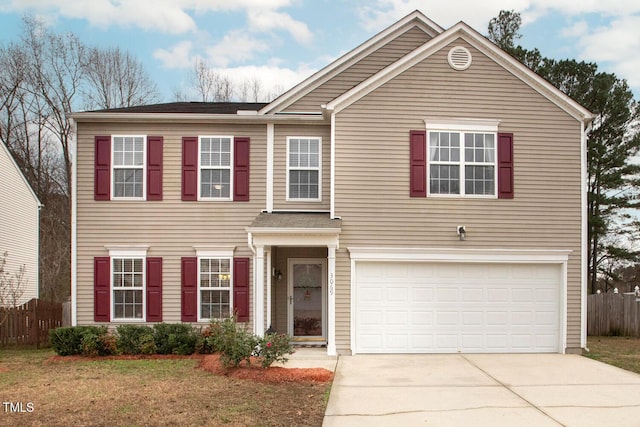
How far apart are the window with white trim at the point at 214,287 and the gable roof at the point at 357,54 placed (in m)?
4.08

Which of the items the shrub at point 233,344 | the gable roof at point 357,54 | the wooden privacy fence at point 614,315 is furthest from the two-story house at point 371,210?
the wooden privacy fence at point 614,315

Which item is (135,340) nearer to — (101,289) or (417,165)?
(101,289)

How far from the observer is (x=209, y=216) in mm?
14219

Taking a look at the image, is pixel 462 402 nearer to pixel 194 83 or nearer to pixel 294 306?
pixel 294 306

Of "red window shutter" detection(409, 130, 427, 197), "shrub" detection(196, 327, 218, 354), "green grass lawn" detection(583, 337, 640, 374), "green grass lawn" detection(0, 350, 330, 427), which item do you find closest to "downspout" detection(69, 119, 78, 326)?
"green grass lawn" detection(0, 350, 330, 427)

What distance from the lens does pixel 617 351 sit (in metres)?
14.6

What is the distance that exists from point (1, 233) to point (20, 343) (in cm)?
712

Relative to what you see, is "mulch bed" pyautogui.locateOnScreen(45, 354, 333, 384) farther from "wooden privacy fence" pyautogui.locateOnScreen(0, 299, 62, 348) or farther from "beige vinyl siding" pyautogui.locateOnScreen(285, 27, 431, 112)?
"beige vinyl siding" pyautogui.locateOnScreen(285, 27, 431, 112)

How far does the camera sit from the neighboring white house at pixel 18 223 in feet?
70.0

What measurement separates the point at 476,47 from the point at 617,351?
8.34 metres

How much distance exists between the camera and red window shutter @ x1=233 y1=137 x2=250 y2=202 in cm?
1420

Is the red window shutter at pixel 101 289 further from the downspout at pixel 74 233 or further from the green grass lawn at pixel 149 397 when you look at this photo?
the green grass lawn at pixel 149 397

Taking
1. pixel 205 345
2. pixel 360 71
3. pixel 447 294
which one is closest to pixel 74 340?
pixel 205 345

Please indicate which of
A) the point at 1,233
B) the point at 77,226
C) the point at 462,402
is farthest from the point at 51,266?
the point at 462,402
